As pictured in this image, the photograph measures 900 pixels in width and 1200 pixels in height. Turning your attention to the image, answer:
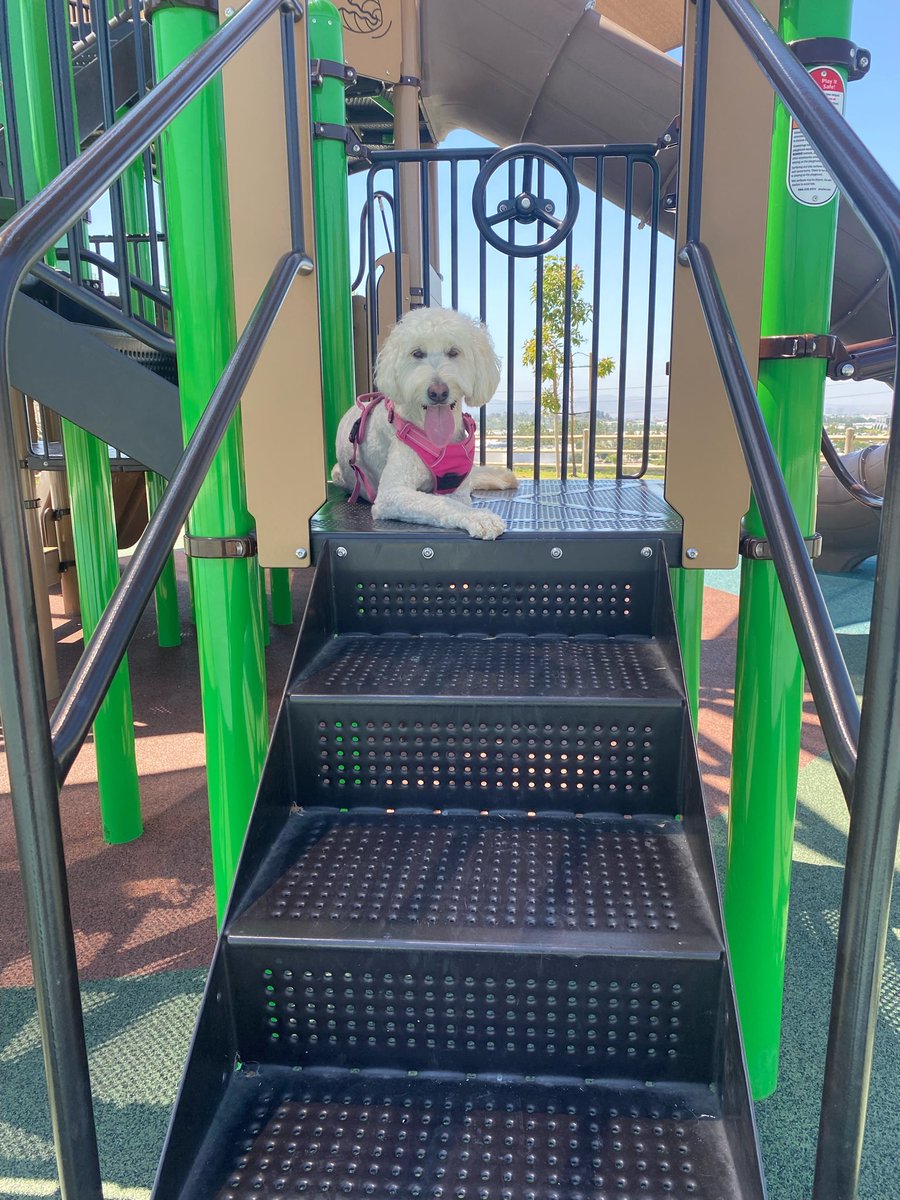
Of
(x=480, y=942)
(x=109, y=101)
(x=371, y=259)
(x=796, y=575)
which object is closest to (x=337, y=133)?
(x=371, y=259)

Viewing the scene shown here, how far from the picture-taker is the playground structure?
1.01 metres

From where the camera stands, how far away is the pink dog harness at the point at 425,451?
249 centimetres

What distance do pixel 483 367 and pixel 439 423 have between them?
26 centimetres

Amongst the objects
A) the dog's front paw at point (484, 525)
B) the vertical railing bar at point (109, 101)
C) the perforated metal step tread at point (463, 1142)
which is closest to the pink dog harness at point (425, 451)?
the dog's front paw at point (484, 525)

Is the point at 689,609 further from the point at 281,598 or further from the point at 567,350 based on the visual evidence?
the point at 281,598

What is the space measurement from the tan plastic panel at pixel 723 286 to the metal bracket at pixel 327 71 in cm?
123

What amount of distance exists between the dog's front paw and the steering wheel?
1267 mm

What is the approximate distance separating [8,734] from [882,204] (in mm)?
1101

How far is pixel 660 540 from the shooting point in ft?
6.53

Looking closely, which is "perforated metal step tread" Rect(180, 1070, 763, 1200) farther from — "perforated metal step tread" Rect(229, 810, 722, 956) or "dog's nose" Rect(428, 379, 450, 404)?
"dog's nose" Rect(428, 379, 450, 404)

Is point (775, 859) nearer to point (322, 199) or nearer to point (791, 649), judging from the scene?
point (791, 649)

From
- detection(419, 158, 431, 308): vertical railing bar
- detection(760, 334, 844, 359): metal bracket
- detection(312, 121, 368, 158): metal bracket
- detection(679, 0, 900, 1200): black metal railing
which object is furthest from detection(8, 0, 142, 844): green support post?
detection(679, 0, 900, 1200): black metal railing

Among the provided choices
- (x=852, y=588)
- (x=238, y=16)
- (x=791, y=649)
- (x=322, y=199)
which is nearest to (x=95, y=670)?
(x=238, y=16)

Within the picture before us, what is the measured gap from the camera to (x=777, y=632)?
196cm
